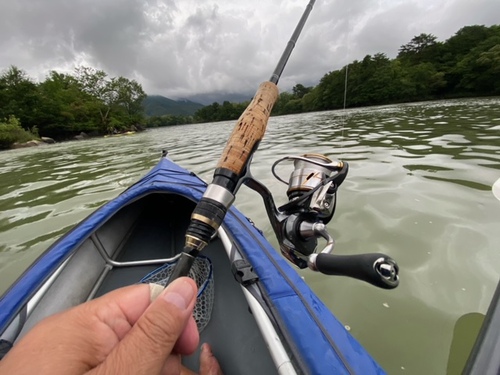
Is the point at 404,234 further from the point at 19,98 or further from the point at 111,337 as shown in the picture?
the point at 19,98

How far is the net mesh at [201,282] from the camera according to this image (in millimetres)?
1918

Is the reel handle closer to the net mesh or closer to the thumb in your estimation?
the thumb

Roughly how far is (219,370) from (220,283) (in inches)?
27.4

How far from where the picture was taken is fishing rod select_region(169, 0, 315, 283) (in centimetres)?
90

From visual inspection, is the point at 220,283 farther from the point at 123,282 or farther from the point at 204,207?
the point at 204,207

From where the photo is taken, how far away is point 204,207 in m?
0.97

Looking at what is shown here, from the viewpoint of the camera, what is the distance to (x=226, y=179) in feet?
3.55

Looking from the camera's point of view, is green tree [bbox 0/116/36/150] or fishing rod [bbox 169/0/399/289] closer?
fishing rod [bbox 169/0/399/289]

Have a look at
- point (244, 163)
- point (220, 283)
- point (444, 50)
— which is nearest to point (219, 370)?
point (220, 283)

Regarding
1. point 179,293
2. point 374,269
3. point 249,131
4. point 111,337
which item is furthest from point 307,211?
point 111,337

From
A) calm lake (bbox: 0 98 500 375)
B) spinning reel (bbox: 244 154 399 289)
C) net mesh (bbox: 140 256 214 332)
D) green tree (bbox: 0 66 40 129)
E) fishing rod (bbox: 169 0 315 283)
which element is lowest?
calm lake (bbox: 0 98 500 375)

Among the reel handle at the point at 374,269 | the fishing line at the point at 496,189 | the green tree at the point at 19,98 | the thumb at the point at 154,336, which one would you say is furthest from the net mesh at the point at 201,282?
the green tree at the point at 19,98

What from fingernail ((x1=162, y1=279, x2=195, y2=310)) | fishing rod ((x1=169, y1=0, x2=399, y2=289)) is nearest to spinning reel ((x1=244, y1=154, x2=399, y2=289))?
fishing rod ((x1=169, y1=0, x2=399, y2=289))

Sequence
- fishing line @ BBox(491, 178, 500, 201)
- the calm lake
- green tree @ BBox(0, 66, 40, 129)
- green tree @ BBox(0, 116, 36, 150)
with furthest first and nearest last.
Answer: green tree @ BBox(0, 66, 40, 129) → green tree @ BBox(0, 116, 36, 150) → fishing line @ BBox(491, 178, 500, 201) → the calm lake
